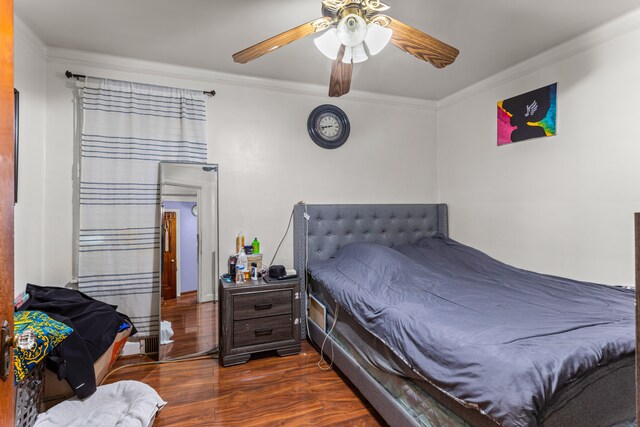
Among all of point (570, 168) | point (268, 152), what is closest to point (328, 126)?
point (268, 152)

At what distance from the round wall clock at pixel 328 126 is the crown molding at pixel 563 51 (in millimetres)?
1307

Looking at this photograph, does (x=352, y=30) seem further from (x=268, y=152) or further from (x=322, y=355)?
(x=322, y=355)

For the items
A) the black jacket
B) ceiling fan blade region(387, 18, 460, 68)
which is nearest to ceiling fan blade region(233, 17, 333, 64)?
ceiling fan blade region(387, 18, 460, 68)

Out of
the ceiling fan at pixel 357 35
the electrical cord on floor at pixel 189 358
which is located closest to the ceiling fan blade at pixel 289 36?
the ceiling fan at pixel 357 35

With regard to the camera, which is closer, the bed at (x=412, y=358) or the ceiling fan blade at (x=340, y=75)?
the bed at (x=412, y=358)

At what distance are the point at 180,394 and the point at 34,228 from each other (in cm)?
165

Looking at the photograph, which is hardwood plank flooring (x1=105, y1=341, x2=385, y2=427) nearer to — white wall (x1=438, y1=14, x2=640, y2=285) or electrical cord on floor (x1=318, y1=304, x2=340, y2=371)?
electrical cord on floor (x1=318, y1=304, x2=340, y2=371)

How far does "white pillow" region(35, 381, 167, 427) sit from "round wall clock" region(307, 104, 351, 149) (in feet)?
8.30

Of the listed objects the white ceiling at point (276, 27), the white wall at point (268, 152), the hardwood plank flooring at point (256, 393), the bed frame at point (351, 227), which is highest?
the white ceiling at point (276, 27)

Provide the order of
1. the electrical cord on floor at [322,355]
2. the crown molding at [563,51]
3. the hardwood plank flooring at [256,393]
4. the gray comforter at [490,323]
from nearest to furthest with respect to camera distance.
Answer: the gray comforter at [490,323], the hardwood plank flooring at [256,393], the crown molding at [563,51], the electrical cord on floor at [322,355]

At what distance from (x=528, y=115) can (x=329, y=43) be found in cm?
198

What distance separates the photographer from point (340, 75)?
6.56ft

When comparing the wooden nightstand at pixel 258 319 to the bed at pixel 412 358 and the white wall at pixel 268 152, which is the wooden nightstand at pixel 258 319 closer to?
the bed at pixel 412 358

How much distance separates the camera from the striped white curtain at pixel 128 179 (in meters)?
2.65
